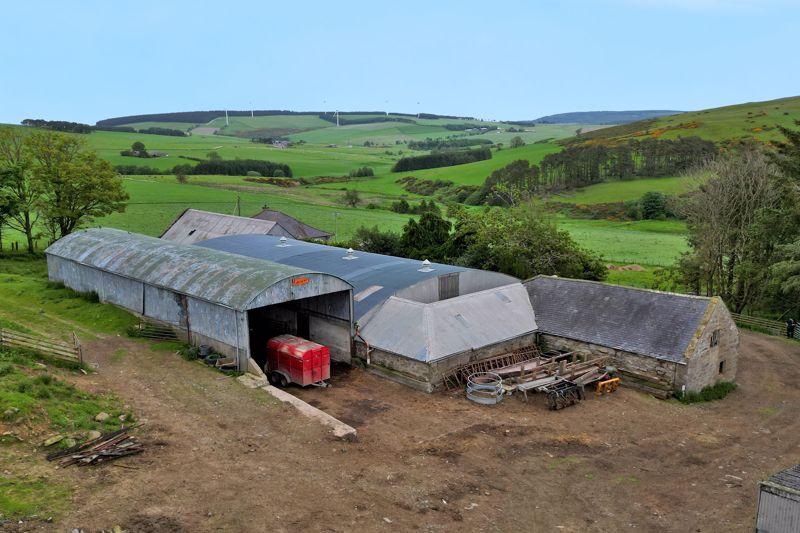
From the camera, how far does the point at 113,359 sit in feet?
87.8

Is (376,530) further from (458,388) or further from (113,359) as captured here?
(113,359)

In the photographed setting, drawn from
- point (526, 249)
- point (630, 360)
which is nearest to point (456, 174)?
point (526, 249)

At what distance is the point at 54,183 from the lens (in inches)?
1971

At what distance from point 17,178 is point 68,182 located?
411 centimetres

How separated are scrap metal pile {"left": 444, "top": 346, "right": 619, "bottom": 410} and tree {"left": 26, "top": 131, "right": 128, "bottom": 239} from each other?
3953 cm

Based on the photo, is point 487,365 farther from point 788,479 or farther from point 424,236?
point 424,236

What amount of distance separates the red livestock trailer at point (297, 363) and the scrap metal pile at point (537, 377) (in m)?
5.58

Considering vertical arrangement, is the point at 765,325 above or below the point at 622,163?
below

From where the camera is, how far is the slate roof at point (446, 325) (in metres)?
26.6

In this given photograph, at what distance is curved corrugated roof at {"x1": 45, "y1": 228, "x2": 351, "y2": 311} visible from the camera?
2732cm

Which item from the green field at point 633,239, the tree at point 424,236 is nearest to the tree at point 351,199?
the green field at point 633,239

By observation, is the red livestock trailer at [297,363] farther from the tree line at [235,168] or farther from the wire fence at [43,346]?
the tree line at [235,168]

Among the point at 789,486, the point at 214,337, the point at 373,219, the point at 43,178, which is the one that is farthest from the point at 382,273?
the point at 373,219

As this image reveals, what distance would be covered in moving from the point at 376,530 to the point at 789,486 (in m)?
10.2
